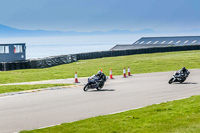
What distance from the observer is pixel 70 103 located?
1789cm

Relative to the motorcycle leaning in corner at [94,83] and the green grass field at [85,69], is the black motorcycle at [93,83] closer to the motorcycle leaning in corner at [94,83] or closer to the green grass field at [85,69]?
the motorcycle leaning in corner at [94,83]

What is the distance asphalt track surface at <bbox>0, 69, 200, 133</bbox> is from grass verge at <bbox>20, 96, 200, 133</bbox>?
3.93 ft

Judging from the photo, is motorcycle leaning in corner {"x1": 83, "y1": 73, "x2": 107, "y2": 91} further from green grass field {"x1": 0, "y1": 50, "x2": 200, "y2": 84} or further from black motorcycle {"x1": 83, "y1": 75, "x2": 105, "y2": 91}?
green grass field {"x1": 0, "y1": 50, "x2": 200, "y2": 84}

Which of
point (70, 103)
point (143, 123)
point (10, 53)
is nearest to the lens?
point (143, 123)

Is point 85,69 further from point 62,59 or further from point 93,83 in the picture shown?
point 93,83

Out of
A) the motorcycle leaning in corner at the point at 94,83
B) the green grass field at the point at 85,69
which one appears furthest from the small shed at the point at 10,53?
the motorcycle leaning in corner at the point at 94,83

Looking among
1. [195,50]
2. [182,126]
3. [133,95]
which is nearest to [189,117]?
[182,126]

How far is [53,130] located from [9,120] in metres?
2.72

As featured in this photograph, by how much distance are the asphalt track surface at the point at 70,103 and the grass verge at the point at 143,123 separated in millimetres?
1197

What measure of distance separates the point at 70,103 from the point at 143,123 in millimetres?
6482

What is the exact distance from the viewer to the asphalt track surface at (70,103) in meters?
13.6

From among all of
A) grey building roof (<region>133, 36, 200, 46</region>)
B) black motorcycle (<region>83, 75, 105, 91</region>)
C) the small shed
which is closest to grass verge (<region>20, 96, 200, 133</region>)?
black motorcycle (<region>83, 75, 105, 91</region>)

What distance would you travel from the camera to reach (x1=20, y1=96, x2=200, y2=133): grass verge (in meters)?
11.1

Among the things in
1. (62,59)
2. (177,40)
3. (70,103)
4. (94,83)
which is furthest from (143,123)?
(177,40)
